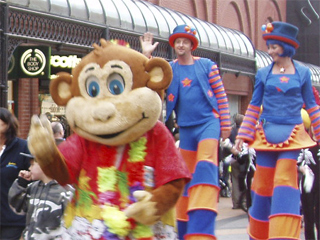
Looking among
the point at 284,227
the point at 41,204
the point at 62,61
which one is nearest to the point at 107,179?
the point at 41,204

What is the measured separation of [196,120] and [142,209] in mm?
2641

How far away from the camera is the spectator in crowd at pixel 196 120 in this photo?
629cm

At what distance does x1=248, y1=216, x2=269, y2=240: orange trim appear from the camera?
20.6 ft

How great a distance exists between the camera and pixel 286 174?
19.7 feet

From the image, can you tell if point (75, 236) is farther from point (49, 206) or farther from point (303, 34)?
point (303, 34)

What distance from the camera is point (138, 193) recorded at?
4062mm

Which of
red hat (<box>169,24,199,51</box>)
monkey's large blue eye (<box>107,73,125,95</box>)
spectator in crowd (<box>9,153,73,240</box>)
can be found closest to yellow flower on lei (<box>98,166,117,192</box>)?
monkey's large blue eye (<box>107,73,125,95</box>)

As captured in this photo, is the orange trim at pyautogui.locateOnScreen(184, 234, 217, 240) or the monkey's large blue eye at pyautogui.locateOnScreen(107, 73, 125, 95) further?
the orange trim at pyautogui.locateOnScreen(184, 234, 217, 240)

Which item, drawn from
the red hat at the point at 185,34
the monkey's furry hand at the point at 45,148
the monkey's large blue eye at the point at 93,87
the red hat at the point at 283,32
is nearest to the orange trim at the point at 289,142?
the red hat at the point at 283,32

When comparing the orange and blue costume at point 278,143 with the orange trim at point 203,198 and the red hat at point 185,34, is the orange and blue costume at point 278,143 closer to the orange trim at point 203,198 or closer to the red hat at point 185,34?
the orange trim at point 203,198

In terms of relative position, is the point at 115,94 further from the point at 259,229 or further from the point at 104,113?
the point at 259,229

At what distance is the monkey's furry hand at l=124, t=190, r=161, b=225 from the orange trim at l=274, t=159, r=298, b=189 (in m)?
2.17

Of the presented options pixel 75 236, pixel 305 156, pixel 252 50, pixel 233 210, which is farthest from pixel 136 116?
pixel 252 50

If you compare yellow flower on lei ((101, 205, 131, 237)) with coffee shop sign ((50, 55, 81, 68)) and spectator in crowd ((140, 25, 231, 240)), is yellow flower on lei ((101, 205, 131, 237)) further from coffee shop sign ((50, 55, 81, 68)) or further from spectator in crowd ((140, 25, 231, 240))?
coffee shop sign ((50, 55, 81, 68))
